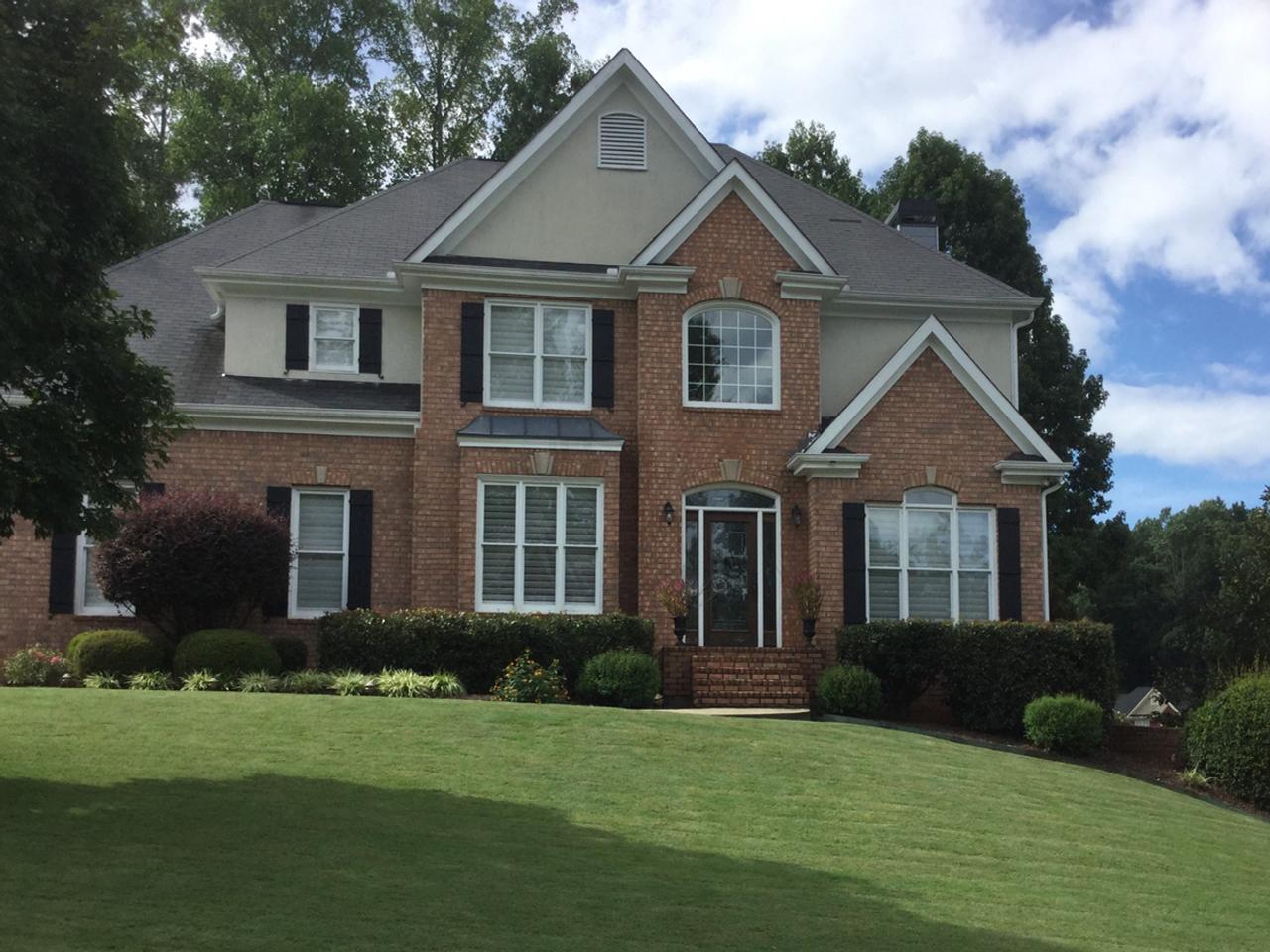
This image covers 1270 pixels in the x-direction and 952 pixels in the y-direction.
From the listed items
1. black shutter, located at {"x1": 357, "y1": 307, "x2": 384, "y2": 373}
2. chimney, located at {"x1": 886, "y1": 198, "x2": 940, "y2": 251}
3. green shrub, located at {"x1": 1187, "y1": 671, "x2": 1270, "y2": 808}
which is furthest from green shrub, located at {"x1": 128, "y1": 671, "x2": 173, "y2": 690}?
chimney, located at {"x1": 886, "y1": 198, "x2": 940, "y2": 251}

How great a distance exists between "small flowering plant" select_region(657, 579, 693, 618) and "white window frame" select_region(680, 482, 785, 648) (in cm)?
33

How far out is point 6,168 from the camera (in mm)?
10977

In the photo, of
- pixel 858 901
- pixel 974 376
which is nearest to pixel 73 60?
pixel 858 901

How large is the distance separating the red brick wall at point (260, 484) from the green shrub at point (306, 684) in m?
2.95

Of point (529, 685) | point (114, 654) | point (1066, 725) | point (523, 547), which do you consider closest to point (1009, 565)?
point (1066, 725)

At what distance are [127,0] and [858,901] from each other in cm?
950

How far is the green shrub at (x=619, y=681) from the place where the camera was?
762 inches

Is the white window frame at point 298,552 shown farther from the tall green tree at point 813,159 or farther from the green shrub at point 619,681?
the tall green tree at point 813,159

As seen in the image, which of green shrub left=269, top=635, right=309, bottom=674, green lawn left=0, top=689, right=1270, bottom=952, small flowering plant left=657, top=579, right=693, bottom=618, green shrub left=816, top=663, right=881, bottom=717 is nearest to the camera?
green lawn left=0, top=689, right=1270, bottom=952

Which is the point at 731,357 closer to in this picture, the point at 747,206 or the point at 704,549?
the point at 747,206

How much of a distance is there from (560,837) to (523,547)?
1095 centimetres

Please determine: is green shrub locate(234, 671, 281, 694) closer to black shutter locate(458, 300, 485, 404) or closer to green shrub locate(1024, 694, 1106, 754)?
black shutter locate(458, 300, 485, 404)

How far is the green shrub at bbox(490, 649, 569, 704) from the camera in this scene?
19031 millimetres

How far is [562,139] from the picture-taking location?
78.4 feet
